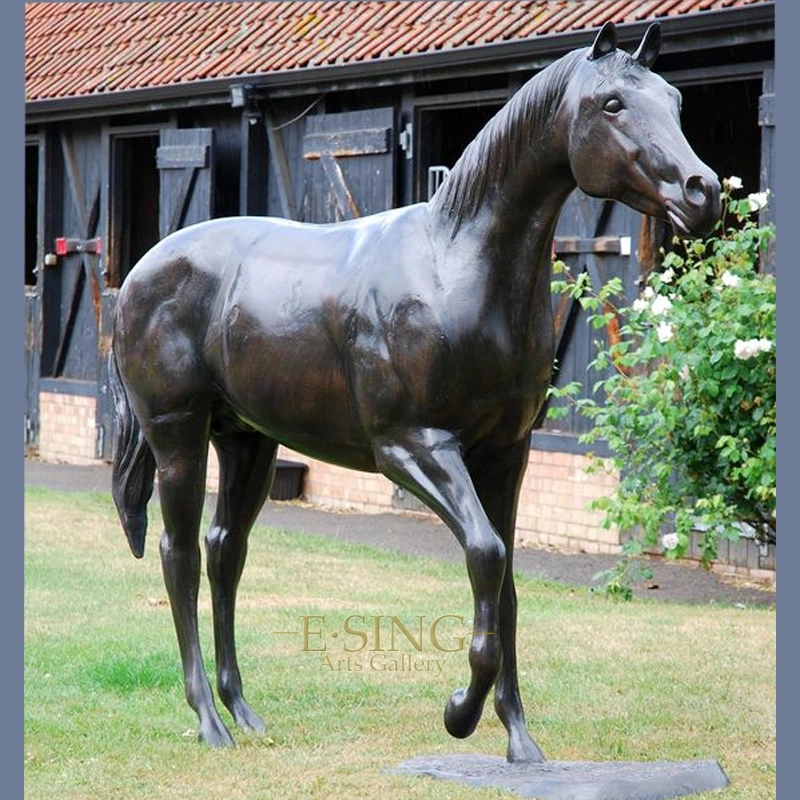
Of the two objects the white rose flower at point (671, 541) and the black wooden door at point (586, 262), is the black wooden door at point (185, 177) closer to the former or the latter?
the black wooden door at point (586, 262)

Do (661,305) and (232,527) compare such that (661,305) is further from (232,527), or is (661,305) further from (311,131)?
(311,131)

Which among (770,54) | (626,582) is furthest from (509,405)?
(770,54)

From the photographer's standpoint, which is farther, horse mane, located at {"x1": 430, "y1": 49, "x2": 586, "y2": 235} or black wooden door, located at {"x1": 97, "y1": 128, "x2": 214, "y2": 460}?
black wooden door, located at {"x1": 97, "y1": 128, "x2": 214, "y2": 460}

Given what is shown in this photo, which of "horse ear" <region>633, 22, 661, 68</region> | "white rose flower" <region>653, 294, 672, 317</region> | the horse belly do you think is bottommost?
the horse belly

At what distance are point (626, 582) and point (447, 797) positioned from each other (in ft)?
17.0

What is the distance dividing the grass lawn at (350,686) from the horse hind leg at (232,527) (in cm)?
31

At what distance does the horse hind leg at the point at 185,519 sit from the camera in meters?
6.27

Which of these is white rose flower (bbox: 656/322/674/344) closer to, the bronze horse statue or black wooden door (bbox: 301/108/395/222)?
the bronze horse statue

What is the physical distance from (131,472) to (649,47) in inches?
106

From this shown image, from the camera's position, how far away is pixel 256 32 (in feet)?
50.5

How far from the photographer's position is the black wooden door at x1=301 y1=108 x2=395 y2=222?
1366 cm

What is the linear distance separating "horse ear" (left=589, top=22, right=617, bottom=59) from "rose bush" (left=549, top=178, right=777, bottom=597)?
4.11 m

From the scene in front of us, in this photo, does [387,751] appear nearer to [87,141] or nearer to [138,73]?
[138,73]

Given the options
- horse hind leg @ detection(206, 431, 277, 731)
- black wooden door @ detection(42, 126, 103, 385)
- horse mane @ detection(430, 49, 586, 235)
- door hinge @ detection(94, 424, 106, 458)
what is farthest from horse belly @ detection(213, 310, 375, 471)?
door hinge @ detection(94, 424, 106, 458)
